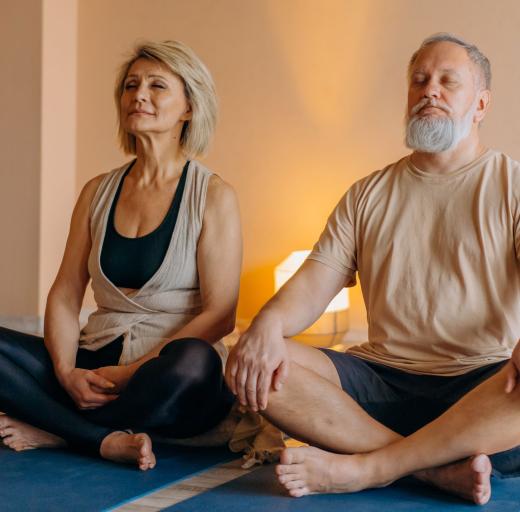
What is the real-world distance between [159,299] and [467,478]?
973 mm

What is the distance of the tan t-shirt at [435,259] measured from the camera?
7.47ft

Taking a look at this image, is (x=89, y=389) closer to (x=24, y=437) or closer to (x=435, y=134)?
(x=24, y=437)

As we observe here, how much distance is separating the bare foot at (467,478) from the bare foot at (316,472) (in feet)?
0.54

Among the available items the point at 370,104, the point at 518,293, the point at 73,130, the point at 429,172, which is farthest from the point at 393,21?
the point at 518,293

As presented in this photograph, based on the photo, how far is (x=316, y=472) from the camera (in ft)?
6.81

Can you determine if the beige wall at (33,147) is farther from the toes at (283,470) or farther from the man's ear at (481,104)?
Answer: the toes at (283,470)

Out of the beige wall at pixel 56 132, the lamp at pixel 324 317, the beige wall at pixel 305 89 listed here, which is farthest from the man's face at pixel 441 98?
the beige wall at pixel 56 132

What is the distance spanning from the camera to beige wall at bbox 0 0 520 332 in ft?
15.2

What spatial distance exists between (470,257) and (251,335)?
57 centimetres

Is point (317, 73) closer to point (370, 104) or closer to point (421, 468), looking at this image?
point (370, 104)

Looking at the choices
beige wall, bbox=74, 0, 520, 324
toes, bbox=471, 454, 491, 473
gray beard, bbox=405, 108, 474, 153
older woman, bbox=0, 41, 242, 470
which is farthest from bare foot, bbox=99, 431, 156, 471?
beige wall, bbox=74, 0, 520, 324

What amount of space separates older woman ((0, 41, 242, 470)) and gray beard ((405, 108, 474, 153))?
0.56m

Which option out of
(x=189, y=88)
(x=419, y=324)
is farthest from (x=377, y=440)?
(x=189, y=88)

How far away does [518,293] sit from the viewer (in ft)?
7.45
